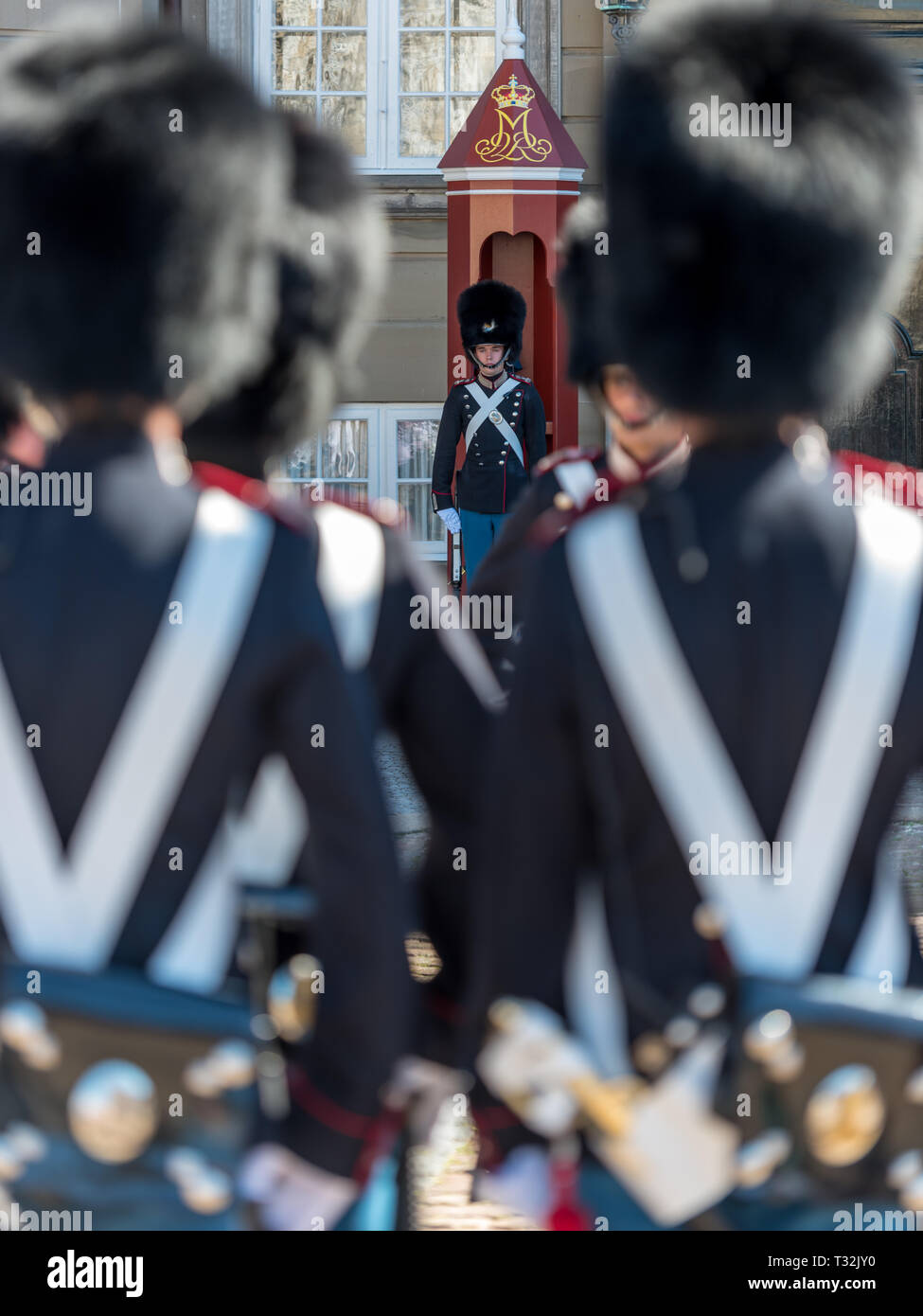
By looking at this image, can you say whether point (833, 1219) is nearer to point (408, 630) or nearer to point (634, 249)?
point (408, 630)

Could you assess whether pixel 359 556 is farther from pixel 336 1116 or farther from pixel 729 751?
pixel 336 1116

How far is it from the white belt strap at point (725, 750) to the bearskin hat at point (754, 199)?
0.17 m

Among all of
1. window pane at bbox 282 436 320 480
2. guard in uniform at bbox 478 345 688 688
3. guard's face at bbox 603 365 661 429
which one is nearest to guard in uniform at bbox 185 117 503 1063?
guard in uniform at bbox 478 345 688 688

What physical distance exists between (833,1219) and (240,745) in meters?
0.62

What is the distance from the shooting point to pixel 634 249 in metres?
1.64

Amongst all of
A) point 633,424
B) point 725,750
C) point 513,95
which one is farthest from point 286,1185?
point 513,95

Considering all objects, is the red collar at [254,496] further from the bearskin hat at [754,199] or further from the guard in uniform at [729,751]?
the bearskin hat at [754,199]

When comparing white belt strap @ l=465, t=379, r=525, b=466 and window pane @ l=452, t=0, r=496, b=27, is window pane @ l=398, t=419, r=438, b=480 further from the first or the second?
white belt strap @ l=465, t=379, r=525, b=466

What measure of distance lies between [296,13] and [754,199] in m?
10.5

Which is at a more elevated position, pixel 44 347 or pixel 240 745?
pixel 44 347

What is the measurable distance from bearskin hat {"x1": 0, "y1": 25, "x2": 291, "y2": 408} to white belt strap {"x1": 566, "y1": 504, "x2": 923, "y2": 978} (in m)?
0.37

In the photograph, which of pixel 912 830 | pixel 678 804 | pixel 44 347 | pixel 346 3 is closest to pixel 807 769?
pixel 678 804

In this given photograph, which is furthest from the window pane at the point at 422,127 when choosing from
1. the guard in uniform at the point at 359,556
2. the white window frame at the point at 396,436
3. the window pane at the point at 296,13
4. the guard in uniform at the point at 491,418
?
the guard in uniform at the point at 359,556

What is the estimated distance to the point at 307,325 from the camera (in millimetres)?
1972
